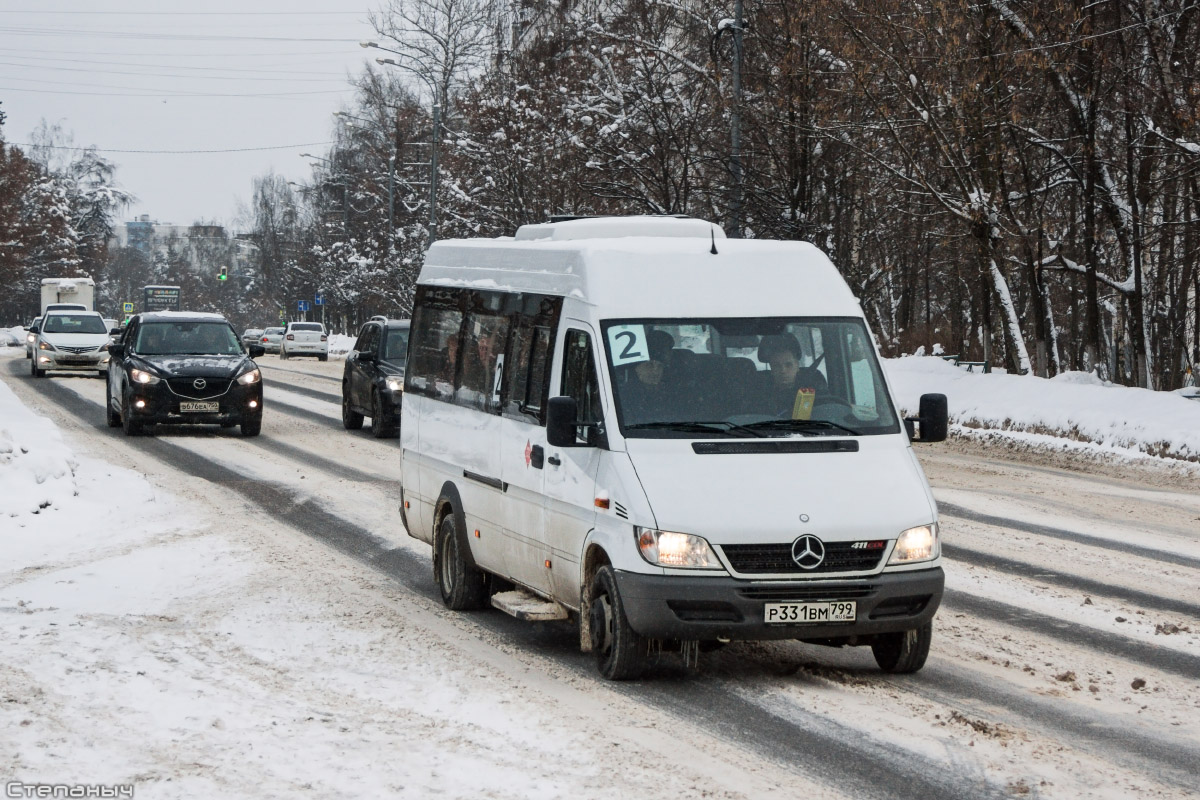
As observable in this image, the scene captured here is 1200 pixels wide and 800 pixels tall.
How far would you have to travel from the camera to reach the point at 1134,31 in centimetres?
2781

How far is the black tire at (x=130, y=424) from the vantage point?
73.3 ft

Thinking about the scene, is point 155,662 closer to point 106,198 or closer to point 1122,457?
point 1122,457

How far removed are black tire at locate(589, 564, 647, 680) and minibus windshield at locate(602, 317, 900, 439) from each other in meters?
0.75

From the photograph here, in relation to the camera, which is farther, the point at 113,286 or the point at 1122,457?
the point at 113,286

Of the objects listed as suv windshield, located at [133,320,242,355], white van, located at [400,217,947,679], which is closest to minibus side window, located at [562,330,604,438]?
white van, located at [400,217,947,679]

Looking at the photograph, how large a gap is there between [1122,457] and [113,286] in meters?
138

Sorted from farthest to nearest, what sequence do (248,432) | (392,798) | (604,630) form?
(248,432)
(604,630)
(392,798)

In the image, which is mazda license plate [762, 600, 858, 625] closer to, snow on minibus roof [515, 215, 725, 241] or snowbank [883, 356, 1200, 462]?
snow on minibus roof [515, 215, 725, 241]

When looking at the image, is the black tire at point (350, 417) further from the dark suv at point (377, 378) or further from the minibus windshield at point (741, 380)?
the minibus windshield at point (741, 380)

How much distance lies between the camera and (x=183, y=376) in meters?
22.5

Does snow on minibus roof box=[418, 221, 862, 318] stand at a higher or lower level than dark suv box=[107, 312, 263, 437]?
higher

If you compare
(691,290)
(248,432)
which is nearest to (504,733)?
(691,290)

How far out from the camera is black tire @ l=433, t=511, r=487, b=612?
1001 cm

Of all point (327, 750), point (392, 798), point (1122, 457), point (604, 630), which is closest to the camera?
point (392, 798)
